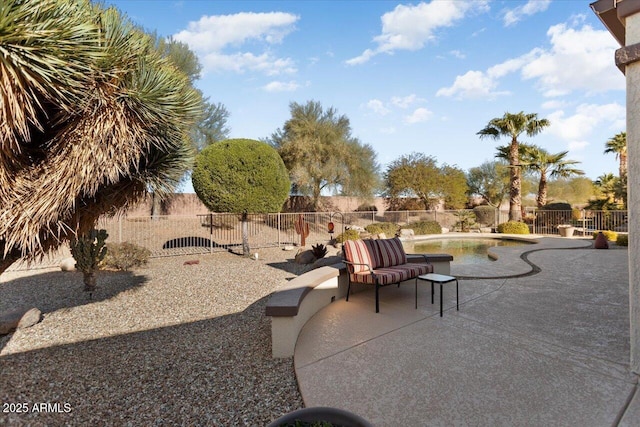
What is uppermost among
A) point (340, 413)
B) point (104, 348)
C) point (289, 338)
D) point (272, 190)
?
point (272, 190)

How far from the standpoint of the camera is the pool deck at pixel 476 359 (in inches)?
87.7

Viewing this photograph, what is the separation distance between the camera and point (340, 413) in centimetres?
156

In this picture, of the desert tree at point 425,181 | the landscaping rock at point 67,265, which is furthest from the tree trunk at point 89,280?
the desert tree at point 425,181

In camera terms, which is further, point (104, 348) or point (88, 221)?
point (88, 221)

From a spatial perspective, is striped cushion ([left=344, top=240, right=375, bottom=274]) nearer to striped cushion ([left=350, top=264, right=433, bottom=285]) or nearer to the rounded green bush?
striped cushion ([left=350, top=264, right=433, bottom=285])

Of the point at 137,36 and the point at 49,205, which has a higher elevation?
the point at 137,36

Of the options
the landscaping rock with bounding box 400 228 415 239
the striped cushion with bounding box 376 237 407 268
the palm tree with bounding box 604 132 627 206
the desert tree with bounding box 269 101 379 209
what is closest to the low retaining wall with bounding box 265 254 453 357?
the striped cushion with bounding box 376 237 407 268

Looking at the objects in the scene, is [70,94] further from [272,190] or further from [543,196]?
[543,196]

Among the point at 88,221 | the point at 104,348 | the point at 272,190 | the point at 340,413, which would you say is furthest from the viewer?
the point at 272,190

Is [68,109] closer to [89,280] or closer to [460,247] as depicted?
[89,280]

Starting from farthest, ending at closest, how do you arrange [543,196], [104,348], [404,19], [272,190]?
[543,196] < [272,190] < [404,19] < [104,348]

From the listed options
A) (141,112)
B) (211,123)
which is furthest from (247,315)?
(211,123)

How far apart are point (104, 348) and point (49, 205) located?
1777 mm

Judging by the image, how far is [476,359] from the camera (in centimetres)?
297
